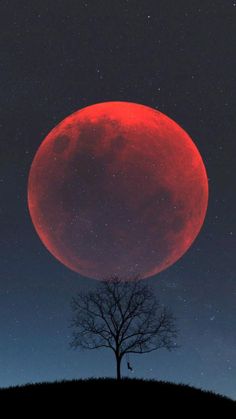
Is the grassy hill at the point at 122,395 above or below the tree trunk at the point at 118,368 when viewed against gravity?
below

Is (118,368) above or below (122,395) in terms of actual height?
above

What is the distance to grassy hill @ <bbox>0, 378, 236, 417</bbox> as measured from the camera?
29016 millimetres

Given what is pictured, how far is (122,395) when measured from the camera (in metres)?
30.2

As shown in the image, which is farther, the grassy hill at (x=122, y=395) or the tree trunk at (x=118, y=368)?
the tree trunk at (x=118, y=368)

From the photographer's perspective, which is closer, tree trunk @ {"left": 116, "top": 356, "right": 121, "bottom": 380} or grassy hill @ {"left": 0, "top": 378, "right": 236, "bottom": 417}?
grassy hill @ {"left": 0, "top": 378, "right": 236, "bottom": 417}

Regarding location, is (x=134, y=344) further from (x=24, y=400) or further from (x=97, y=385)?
(x=24, y=400)

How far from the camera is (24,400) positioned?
3017cm

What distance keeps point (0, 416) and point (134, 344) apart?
14167 millimetres

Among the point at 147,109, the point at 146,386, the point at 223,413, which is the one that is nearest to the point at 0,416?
the point at 146,386

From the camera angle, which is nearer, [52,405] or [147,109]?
[52,405]

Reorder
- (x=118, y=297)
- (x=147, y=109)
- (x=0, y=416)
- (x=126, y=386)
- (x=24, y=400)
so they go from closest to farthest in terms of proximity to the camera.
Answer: (x=0, y=416), (x=24, y=400), (x=126, y=386), (x=147, y=109), (x=118, y=297)

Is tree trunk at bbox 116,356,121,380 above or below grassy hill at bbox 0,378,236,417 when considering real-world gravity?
above

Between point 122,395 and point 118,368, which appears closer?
point 122,395

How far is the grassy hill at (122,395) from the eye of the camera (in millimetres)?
29016
